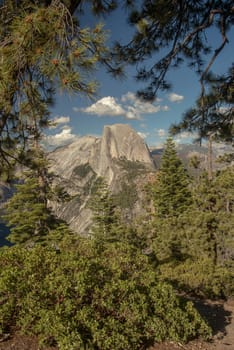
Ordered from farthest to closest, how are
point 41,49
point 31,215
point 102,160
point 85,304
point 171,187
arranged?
point 102,160 → point 171,187 → point 31,215 → point 85,304 → point 41,49

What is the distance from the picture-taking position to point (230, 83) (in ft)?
14.0

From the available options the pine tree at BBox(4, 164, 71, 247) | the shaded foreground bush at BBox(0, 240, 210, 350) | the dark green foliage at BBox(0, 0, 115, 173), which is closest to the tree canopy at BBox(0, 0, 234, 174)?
the dark green foliage at BBox(0, 0, 115, 173)

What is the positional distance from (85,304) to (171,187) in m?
22.4

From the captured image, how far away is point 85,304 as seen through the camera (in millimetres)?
3258

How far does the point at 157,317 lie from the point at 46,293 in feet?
4.55

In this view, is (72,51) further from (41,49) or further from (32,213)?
(32,213)

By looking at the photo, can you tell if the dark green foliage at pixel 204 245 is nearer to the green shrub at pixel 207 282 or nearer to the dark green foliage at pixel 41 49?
the green shrub at pixel 207 282

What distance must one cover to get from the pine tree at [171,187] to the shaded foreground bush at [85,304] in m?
20.0

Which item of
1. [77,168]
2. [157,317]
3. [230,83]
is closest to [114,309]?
[157,317]

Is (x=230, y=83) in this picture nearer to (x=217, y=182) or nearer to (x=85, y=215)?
(x=217, y=182)

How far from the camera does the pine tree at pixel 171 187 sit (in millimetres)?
24266

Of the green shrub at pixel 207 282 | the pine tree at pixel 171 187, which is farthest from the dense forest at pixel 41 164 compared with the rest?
the pine tree at pixel 171 187

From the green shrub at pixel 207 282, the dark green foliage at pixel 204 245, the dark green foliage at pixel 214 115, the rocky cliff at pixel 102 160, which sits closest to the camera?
the dark green foliage at pixel 214 115

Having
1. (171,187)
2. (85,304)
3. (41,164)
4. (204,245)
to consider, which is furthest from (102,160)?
(85,304)
